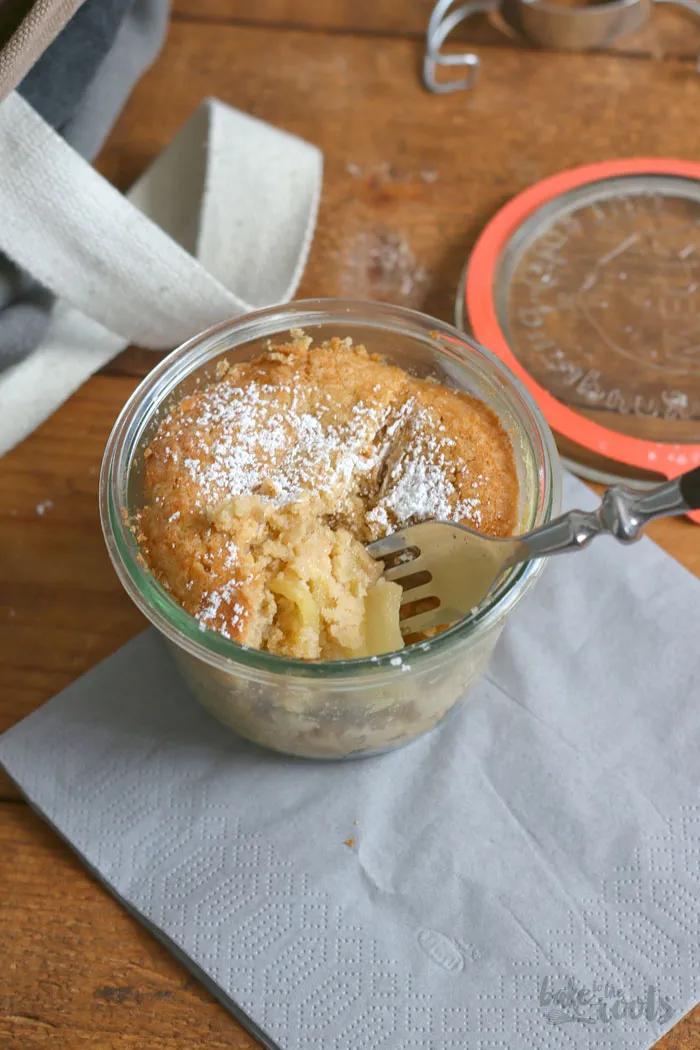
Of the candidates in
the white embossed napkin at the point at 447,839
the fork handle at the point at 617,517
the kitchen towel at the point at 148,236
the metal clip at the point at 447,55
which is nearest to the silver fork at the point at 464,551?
the fork handle at the point at 617,517

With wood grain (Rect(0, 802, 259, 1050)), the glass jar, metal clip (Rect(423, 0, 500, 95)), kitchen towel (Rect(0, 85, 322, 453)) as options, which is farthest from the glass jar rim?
metal clip (Rect(423, 0, 500, 95))

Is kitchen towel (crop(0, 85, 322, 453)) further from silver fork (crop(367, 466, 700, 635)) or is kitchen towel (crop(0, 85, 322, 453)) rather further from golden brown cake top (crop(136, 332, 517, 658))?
silver fork (crop(367, 466, 700, 635))

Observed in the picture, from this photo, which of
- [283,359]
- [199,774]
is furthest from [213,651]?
[283,359]

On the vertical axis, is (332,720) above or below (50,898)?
above

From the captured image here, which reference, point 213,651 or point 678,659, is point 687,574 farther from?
point 213,651

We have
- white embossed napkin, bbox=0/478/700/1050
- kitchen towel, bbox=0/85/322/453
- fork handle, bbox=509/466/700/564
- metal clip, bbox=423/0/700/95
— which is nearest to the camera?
fork handle, bbox=509/466/700/564

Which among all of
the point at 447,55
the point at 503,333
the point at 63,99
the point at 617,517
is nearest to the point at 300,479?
the point at 617,517
